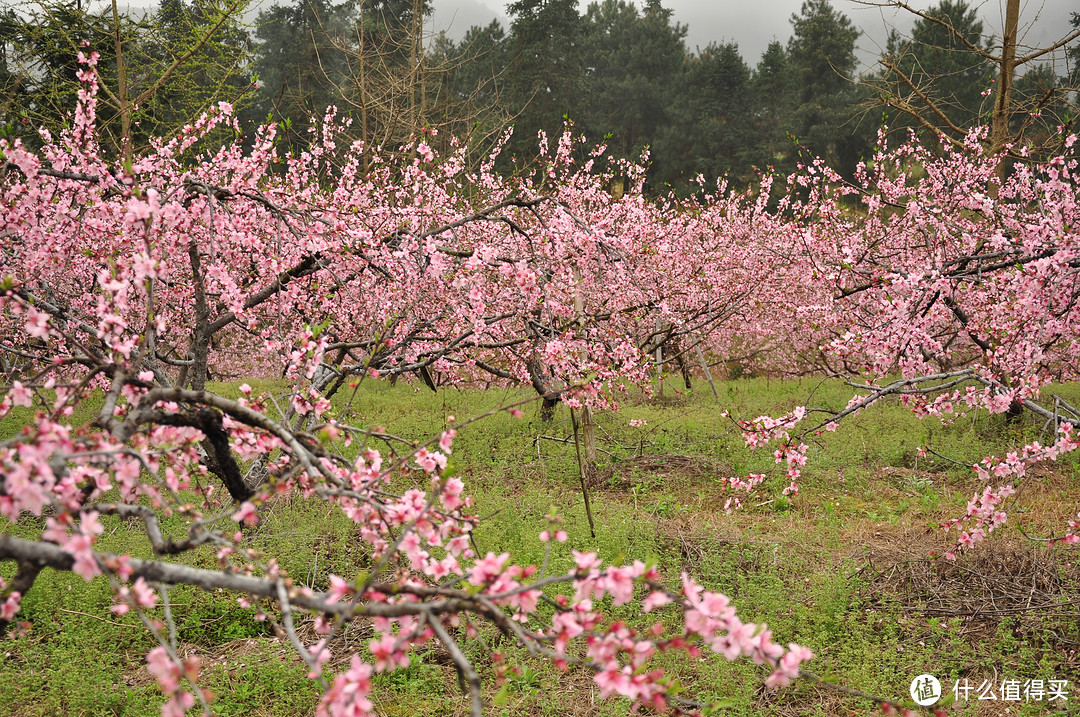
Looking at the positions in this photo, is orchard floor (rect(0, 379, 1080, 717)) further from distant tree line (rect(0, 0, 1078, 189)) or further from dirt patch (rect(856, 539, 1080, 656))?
distant tree line (rect(0, 0, 1078, 189))

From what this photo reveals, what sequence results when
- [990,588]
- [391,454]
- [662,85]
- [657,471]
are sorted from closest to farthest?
[990,588] → [391,454] → [657,471] → [662,85]

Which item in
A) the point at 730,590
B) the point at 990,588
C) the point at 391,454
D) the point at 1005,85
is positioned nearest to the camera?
the point at 990,588

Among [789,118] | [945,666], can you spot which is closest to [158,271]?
[945,666]

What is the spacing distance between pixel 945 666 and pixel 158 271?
4732 millimetres

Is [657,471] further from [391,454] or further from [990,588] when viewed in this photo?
[990,588]

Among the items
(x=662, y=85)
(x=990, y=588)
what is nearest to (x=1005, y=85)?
(x=990, y=588)

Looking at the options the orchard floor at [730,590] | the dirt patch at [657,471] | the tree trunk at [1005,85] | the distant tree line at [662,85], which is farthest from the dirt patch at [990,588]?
the distant tree line at [662,85]

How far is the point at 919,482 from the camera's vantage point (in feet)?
24.1

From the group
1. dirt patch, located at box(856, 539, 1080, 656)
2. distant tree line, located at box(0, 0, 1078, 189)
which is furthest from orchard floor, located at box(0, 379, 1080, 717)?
distant tree line, located at box(0, 0, 1078, 189)

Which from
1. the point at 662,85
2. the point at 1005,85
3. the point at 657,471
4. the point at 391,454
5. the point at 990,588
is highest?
the point at 662,85

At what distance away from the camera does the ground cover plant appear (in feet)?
5.71

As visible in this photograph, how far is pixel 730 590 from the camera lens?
4949 mm

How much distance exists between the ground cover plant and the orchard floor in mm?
42

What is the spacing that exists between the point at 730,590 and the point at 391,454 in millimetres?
3287
